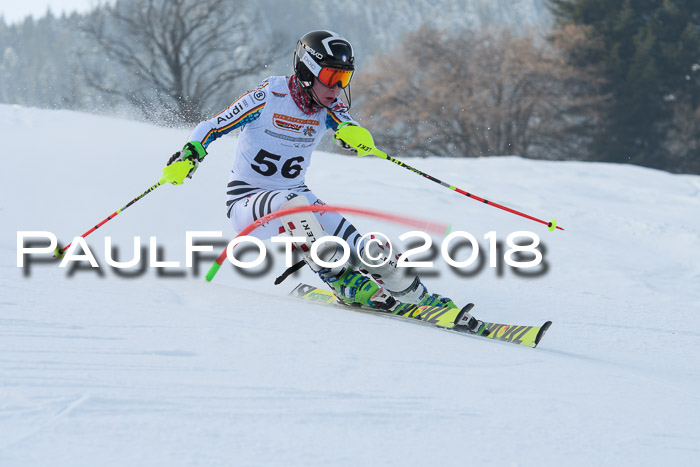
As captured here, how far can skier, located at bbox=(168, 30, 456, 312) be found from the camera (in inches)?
160

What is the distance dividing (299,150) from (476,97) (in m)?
19.8

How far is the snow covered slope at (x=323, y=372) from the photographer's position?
1.93 m

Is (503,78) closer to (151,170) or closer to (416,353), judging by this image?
(151,170)

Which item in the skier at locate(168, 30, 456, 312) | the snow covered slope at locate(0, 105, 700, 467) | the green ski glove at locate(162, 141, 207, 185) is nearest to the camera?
the snow covered slope at locate(0, 105, 700, 467)

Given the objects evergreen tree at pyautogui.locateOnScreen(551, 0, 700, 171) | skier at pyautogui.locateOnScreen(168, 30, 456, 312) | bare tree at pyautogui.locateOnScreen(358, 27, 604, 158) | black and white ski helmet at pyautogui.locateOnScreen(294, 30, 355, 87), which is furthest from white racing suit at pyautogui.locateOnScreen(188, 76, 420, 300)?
evergreen tree at pyautogui.locateOnScreen(551, 0, 700, 171)

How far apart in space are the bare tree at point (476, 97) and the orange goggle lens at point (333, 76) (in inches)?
765

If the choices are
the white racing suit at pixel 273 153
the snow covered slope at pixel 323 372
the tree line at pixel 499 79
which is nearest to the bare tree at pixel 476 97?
the tree line at pixel 499 79

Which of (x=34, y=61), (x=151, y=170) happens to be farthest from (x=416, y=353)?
(x=34, y=61)

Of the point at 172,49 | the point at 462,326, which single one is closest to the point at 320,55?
the point at 462,326

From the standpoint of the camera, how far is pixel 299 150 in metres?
4.34

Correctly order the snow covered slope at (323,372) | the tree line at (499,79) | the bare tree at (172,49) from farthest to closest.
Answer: the tree line at (499,79) < the bare tree at (172,49) < the snow covered slope at (323,372)

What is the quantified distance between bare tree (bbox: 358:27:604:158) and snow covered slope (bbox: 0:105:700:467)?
1812cm

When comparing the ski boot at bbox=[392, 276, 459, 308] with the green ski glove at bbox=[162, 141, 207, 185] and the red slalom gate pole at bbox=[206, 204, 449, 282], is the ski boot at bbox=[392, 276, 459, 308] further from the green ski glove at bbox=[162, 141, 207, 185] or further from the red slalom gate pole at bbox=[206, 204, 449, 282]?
the green ski glove at bbox=[162, 141, 207, 185]

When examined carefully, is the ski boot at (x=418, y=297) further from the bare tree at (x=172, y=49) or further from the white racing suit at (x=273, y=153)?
the bare tree at (x=172, y=49)
